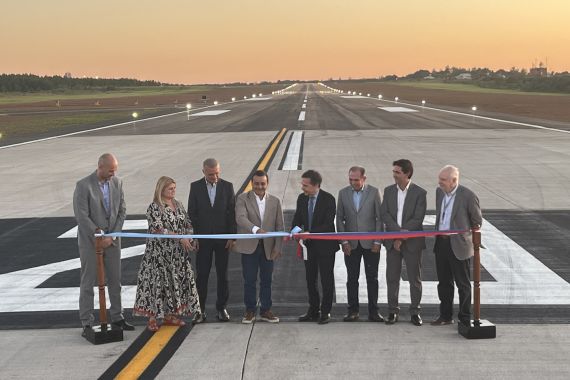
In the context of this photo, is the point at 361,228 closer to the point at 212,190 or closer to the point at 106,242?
the point at 212,190

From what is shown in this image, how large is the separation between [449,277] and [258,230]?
2187mm

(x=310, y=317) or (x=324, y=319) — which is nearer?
(x=324, y=319)

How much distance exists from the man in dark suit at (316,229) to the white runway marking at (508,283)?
74cm

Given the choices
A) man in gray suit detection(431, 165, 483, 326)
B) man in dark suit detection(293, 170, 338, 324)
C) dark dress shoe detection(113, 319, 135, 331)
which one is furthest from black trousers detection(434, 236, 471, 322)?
dark dress shoe detection(113, 319, 135, 331)

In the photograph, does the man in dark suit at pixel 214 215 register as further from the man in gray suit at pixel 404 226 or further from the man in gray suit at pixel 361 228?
the man in gray suit at pixel 404 226

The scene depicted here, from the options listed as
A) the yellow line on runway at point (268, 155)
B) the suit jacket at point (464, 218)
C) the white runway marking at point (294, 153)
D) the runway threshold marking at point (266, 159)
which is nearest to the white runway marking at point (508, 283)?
the suit jacket at point (464, 218)

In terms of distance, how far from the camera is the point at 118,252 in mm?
6480

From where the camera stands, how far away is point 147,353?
222 inches

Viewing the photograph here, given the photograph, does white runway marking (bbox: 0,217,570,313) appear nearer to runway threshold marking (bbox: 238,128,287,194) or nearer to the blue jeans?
the blue jeans

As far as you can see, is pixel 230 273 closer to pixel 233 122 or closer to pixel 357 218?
pixel 357 218

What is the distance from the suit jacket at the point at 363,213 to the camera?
21.5 ft

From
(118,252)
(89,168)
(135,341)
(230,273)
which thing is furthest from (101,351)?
(89,168)

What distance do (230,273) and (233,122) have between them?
31.9 metres

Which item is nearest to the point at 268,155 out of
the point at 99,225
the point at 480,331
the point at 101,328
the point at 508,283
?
the point at 508,283
